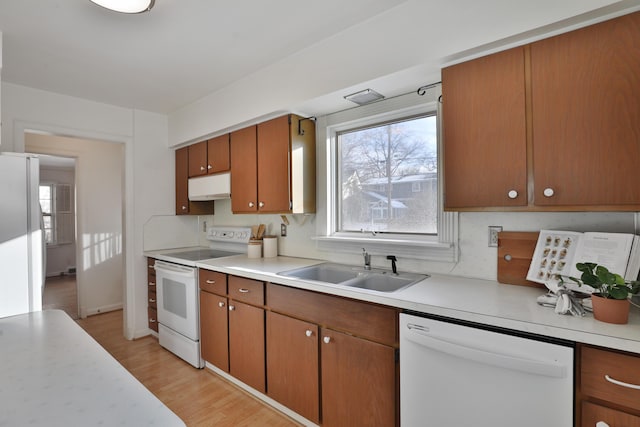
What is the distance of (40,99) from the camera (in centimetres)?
270

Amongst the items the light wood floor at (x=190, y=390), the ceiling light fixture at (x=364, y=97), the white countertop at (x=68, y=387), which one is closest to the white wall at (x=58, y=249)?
the light wood floor at (x=190, y=390)

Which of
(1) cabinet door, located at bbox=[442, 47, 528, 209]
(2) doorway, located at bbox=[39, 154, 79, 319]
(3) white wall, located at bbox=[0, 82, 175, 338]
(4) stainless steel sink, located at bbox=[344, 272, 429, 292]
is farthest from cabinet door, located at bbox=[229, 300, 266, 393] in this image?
(2) doorway, located at bbox=[39, 154, 79, 319]

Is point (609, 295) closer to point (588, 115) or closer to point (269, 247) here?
point (588, 115)

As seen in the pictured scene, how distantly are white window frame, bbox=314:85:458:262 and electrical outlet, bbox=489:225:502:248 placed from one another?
178 mm

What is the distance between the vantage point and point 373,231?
229 centimetres

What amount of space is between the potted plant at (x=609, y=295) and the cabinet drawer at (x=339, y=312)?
0.73 metres

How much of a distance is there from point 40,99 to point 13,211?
59.4 inches

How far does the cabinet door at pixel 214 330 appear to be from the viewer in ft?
7.77

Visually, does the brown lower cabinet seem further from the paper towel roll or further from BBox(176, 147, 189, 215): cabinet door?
BBox(176, 147, 189, 215): cabinet door

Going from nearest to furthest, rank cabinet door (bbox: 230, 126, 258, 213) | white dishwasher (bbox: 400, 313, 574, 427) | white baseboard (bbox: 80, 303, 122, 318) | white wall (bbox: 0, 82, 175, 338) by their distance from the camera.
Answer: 1. white dishwasher (bbox: 400, 313, 574, 427)
2. cabinet door (bbox: 230, 126, 258, 213)
3. white wall (bbox: 0, 82, 175, 338)
4. white baseboard (bbox: 80, 303, 122, 318)

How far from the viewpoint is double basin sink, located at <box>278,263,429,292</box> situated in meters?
1.92

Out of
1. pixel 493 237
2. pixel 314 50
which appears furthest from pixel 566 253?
pixel 314 50

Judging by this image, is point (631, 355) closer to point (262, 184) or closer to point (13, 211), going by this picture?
point (262, 184)

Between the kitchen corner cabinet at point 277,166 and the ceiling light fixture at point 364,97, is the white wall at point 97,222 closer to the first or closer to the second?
the kitchen corner cabinet at point 277,166
